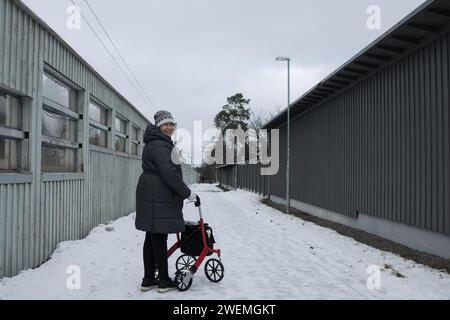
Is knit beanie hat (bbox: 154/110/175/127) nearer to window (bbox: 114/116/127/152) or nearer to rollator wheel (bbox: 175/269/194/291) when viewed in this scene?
rollator wheel (bbox: 175/269/194/291)

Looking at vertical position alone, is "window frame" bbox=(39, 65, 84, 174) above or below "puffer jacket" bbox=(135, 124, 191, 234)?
above

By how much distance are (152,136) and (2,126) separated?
1.98 m

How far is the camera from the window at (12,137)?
17.9ft

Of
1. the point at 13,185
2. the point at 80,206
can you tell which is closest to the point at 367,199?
the point at 80,206

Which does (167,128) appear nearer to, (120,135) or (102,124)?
(102,124)

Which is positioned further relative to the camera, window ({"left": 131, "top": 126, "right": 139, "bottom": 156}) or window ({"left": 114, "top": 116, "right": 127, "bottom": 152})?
window ({"left": 131, "top": 126, "right": 139, "bottom": 156})

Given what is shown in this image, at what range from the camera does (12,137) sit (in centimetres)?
568

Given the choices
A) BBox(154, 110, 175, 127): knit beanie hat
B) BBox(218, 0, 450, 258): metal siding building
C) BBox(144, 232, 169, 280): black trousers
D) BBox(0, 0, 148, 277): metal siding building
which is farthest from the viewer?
BBox(218, 0, 450, 258): metal siding building

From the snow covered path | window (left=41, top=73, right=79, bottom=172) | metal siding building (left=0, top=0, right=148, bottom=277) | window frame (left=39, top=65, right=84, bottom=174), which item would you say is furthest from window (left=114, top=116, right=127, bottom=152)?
the snow covered path

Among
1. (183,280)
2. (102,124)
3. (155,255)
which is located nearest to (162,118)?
(155,255)

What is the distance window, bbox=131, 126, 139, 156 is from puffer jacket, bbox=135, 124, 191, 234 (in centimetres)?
1079

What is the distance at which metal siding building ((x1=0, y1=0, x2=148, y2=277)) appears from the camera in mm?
5281

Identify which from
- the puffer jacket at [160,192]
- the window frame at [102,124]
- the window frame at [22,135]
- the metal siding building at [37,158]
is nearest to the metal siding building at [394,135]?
the puffer jacket at [160,192]
